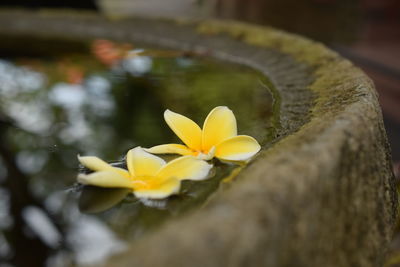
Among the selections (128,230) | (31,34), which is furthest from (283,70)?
(31,34)

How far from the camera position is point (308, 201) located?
0.38 meters

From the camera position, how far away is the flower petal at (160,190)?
0.47 m

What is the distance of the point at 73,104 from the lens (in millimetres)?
909

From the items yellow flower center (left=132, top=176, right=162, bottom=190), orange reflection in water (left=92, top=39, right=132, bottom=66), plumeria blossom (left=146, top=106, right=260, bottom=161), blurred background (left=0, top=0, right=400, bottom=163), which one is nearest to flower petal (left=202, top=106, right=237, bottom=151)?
plumeria blossom (left=146, top=106, right=260, bottom=161)

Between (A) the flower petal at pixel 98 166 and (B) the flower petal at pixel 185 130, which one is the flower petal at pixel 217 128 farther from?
(A) the flower petal at pixel 98 166

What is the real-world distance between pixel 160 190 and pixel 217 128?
0.16m

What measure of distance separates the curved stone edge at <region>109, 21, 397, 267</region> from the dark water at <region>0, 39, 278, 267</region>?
10 centimetres

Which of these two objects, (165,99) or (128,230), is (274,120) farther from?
(128,230)

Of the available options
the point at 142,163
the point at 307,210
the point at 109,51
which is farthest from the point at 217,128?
the point at 109,51

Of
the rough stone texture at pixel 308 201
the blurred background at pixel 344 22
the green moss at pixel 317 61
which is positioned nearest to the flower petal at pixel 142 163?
the rough stone texture at pixel 308 201

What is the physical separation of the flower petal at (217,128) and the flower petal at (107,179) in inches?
5.6

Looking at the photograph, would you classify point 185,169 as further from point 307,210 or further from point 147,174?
point 307,210

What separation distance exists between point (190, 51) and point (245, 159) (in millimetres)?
813

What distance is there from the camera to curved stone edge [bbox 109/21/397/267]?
306 millimetres
